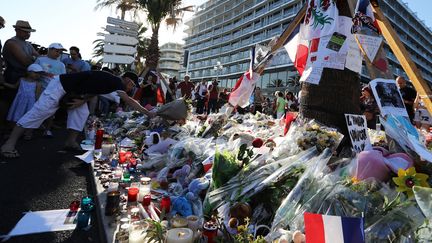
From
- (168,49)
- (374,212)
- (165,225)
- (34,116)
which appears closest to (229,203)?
(165,225)

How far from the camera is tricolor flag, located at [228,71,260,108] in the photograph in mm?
5180

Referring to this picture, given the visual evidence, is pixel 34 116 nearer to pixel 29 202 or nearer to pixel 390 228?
pixel 29 202

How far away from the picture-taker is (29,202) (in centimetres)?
284

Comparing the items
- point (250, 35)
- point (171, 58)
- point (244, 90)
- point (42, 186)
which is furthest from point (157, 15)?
point (171, 58)

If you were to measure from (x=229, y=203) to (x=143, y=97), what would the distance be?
6.88 meters

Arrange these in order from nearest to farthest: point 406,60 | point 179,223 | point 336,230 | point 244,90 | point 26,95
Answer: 1. point 336,230
2. point 179,223
3. point 406,60
4. point 244,90
5. point 26,95

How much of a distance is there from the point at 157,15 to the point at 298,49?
13176 mm

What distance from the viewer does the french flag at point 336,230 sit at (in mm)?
1429

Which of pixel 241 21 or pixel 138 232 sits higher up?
pixel 241 21

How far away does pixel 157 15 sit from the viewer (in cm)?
1593

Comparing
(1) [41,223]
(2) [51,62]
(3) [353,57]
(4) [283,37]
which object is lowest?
(1) [41,223]

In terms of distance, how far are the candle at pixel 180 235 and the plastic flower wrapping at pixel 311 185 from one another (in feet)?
0.74

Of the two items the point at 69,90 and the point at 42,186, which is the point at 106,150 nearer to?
the point at 69,90

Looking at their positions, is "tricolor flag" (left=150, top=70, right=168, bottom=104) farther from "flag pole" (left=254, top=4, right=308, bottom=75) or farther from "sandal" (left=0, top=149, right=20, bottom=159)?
"sandal" (left=0, top=149, right=20, bottom=159)
